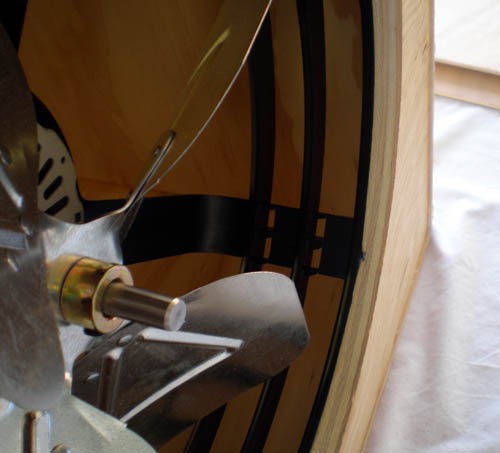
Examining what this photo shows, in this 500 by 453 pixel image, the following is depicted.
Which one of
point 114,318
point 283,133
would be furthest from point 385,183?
point 114,318

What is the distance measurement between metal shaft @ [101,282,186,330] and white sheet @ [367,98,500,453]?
109 centimetres

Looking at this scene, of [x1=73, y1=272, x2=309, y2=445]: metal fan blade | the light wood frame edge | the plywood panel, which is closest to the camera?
[x1=73, y1=272, x2=309, y2=445]: metal fan blade

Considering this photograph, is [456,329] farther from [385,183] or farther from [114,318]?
[114,318]

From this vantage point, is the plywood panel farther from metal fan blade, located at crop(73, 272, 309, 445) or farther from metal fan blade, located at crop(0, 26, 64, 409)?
metal fan blade, located at crop(0, 26, 64, 409)

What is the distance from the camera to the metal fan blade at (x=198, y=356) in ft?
2.36

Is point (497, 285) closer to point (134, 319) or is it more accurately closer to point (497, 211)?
point (497, 211)

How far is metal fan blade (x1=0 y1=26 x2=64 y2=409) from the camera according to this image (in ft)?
1.76

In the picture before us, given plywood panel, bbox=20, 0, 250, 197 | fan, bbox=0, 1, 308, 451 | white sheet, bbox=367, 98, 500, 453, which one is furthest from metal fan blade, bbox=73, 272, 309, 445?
white sheet, bbox=367, 98, 500, 453

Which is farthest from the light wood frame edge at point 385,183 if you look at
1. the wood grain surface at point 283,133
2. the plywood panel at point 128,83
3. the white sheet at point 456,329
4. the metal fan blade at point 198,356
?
the white sheet at point 456,329

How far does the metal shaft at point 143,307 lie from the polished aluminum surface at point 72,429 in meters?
0.11

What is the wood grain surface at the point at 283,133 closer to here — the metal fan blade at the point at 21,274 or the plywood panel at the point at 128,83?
the plywood panel at the point at 128,83

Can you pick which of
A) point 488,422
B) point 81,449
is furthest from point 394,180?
point 488,422

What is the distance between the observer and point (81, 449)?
62cm

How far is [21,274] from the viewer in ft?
1.76
